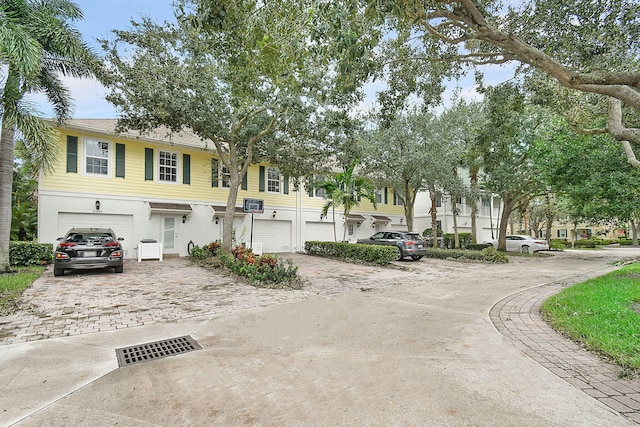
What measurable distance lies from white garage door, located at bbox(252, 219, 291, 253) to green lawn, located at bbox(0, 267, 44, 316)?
9752 millimetres

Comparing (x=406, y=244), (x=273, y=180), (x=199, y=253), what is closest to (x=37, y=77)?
(x=199, y=253)

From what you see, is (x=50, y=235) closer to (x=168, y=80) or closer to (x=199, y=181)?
(x=199, y=181)

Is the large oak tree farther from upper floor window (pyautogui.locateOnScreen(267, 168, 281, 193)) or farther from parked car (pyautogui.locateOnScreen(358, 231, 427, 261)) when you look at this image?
parked car (pyautogui.locateOnScreen(358, 231, 427, 261))

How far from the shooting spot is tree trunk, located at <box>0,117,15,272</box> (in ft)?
32.2

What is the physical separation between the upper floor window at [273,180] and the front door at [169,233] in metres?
5.59

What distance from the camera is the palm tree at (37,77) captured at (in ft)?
30.6

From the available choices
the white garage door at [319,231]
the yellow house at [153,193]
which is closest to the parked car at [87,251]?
the yellow house at [153,193]

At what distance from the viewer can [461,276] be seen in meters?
11.6

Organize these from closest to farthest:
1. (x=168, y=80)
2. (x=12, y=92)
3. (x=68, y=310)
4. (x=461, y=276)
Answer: (x=68, y=310) < (x=12, y=92) < (x=168, y=80) < (x=461, y=276)

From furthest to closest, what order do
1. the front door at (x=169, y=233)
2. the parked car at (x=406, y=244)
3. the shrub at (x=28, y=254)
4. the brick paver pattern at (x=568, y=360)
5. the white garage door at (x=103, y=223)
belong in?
1. the parked car at (x=406, y=244)
2. the front door at (x=169, y=233)
3. the white garage door at (x=103, y=223)
4. the shrub at (x=28, y=254)
5. the brick paver pattern at (x=568, y=360)

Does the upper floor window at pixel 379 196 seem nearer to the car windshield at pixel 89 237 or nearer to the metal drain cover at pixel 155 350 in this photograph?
the car windshield at pixel 89 237

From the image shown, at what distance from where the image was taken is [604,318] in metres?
5.21

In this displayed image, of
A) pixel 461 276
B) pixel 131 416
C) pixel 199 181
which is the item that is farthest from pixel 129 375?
pixel 199 181

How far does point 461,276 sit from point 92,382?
10937 millimetres
